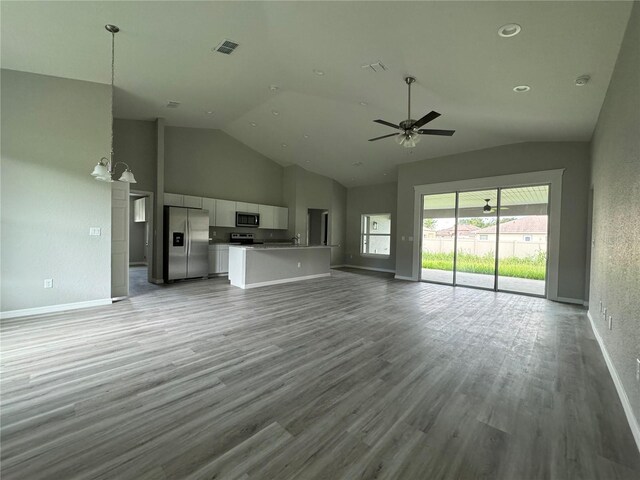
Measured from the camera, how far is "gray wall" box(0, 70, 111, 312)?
3900 mm

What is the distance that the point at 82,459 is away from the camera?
154 cm

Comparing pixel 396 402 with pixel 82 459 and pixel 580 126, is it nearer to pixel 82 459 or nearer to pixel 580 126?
pixel 82 459

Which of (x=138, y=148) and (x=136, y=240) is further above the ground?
(x=138, y=148)

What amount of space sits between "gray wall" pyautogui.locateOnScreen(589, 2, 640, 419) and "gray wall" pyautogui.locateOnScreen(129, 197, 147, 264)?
1165 cm

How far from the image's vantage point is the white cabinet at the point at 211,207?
7549 millimetres

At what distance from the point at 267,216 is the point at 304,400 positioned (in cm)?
727

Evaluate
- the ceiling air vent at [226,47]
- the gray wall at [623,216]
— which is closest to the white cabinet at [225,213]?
the ceiling air vent at [226,47]

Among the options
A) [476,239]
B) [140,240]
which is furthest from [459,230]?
[140,240]

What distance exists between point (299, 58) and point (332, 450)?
183 inches

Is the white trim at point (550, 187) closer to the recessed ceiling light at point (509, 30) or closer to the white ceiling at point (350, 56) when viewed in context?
the white ceiling at point (350, 56)

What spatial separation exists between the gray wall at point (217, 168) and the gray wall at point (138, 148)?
0.42 m

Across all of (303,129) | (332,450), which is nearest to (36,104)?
(303,129)

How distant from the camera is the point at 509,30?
2.73 m

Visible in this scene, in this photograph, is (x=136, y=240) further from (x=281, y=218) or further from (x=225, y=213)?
(x=281, y=218)
